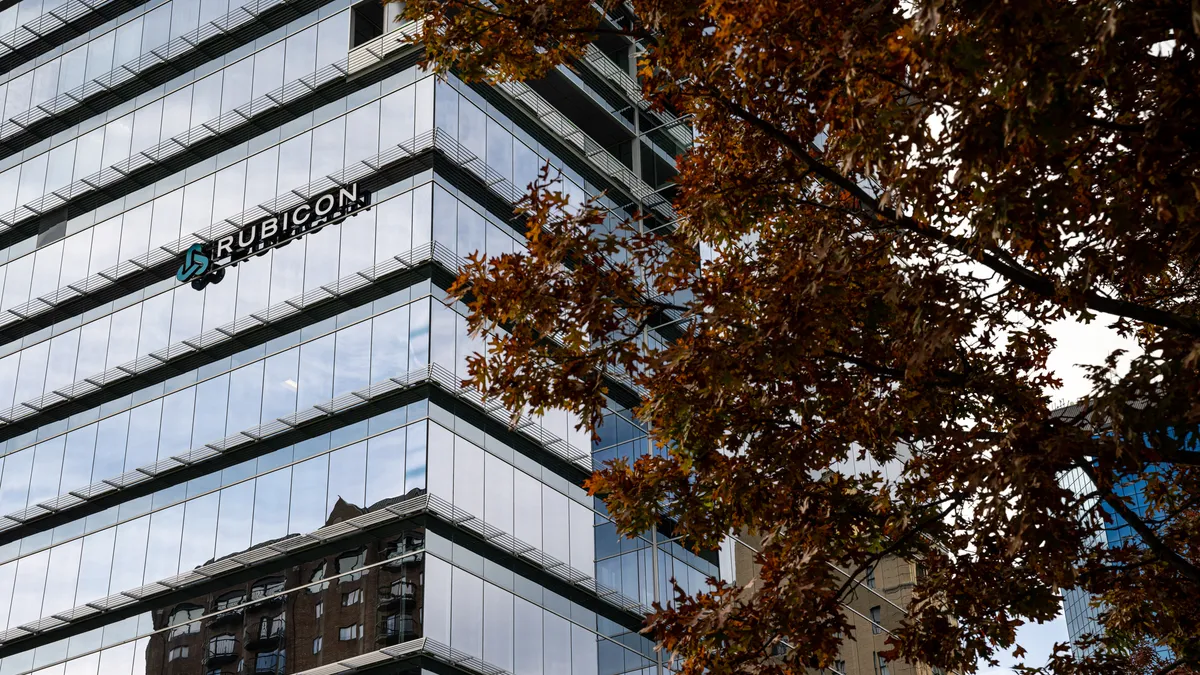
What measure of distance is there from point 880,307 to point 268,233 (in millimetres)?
34510

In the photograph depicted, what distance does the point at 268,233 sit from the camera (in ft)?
147

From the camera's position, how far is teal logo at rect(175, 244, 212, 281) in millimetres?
45906

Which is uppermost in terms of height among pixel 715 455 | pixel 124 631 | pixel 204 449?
pixel 204 449

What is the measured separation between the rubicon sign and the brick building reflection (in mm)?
9403

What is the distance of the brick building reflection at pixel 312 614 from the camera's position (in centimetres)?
3697

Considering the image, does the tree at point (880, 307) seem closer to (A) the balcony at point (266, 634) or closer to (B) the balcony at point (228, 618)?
(A) the balcony at point (266, 634)

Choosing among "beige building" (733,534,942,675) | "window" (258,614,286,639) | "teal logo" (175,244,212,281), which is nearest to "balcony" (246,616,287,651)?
"window" (258,614,286,639)

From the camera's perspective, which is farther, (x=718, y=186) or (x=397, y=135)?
(x=397, y=135)

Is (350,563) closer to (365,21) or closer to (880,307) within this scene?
(365,21)

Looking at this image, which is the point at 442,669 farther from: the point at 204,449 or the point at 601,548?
the point at 204,449

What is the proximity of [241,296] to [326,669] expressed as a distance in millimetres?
13144

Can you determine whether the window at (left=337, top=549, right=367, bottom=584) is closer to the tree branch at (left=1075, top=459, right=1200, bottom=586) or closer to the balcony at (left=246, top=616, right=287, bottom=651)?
the balcony at (left=246, top=616, right=287, bottom=651)

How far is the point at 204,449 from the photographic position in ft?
141

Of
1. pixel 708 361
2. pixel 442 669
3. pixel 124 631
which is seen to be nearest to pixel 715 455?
pixel 708 361
